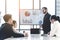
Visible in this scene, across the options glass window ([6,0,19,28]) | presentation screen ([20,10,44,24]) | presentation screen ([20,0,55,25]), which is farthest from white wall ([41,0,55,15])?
glass window ([6,0,19,28])

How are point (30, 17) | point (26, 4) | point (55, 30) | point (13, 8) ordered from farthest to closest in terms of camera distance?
point (26, 4), point (13, 8), point (30, 17), point (55, 30)

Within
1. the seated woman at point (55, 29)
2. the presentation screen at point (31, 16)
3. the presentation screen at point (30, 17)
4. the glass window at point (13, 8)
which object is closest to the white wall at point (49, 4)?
the presentation screen at point (31, 16)

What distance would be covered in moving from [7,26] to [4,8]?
469cm

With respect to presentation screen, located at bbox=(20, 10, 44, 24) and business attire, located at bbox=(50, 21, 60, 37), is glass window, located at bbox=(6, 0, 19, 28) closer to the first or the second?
presentation screen, located at bbox=(20, 10, 44, 24)

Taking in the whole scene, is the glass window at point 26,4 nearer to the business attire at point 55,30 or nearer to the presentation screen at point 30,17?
the presentation screen at point 30,17

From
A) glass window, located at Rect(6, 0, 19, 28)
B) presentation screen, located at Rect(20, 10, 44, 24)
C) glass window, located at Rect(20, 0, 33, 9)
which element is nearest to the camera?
presentation screen, located at Rect(20, 10, 44, 24)

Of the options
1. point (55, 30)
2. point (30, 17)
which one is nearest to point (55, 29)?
point (55, 30)

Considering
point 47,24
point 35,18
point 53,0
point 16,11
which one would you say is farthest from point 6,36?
point 53,0

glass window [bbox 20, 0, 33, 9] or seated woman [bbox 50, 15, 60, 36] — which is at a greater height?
glass window [bbox 20, 0, 33, 9]

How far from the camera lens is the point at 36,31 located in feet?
17.2

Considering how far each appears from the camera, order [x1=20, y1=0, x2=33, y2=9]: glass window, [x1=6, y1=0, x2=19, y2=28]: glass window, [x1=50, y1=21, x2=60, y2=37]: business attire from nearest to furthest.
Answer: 1. [x1=50, y1=21, x2=60, y2=37]: business attire
2. [x1=6, y1=0, x2=19, y2=28]: glass window
3. [x1=20, y1=0, x2=33, y2=9]: glass window

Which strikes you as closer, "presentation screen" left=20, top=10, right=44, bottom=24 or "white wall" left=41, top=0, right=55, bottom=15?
"presentation screen" left=20, top=10, right=44, bottom=24

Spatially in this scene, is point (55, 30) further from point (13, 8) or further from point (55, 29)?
point (13, 8)

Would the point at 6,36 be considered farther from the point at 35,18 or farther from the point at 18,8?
the point at 18,8
